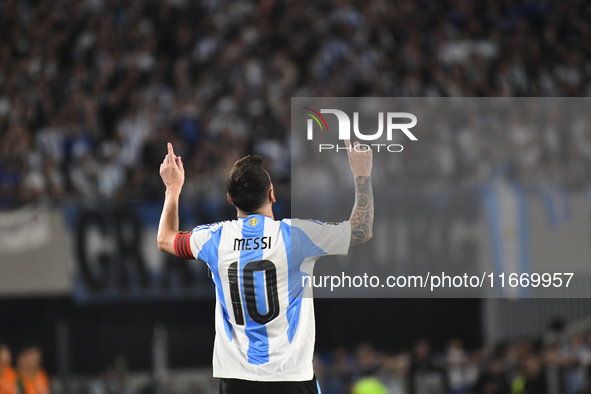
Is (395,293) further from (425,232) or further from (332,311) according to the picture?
(332,311)

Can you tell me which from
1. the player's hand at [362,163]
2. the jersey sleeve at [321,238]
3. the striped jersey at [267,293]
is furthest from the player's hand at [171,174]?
the player's hand at [362,163]

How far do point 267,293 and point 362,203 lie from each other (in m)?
0.72

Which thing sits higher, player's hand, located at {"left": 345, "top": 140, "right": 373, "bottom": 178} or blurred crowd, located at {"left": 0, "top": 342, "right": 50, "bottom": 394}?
player's hand, located at {"left": 345, "top": 140, "right": 373, "bottom": 178}

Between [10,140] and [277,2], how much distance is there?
21.9 feet

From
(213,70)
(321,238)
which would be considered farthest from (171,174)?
(213,70)

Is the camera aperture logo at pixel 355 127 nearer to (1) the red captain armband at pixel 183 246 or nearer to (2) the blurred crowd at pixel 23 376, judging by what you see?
(1) the red captain armband at pixel 183 246

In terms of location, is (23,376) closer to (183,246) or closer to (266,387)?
(183,246)

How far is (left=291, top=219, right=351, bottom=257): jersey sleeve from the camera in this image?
4.19 metres

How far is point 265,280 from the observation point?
416 cm

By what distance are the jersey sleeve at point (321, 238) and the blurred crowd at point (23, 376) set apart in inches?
310

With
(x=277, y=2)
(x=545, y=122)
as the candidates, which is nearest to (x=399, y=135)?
(x=545, y=122)

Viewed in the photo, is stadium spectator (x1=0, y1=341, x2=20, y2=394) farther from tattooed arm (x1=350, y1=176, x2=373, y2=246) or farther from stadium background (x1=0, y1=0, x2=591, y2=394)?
tattooed arm (x1=350, y1=176, x2=373, y2=246)

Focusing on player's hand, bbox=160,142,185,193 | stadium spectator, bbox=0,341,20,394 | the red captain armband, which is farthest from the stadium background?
the red captain armband

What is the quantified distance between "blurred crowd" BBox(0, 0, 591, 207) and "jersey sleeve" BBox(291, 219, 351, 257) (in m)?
8.39
